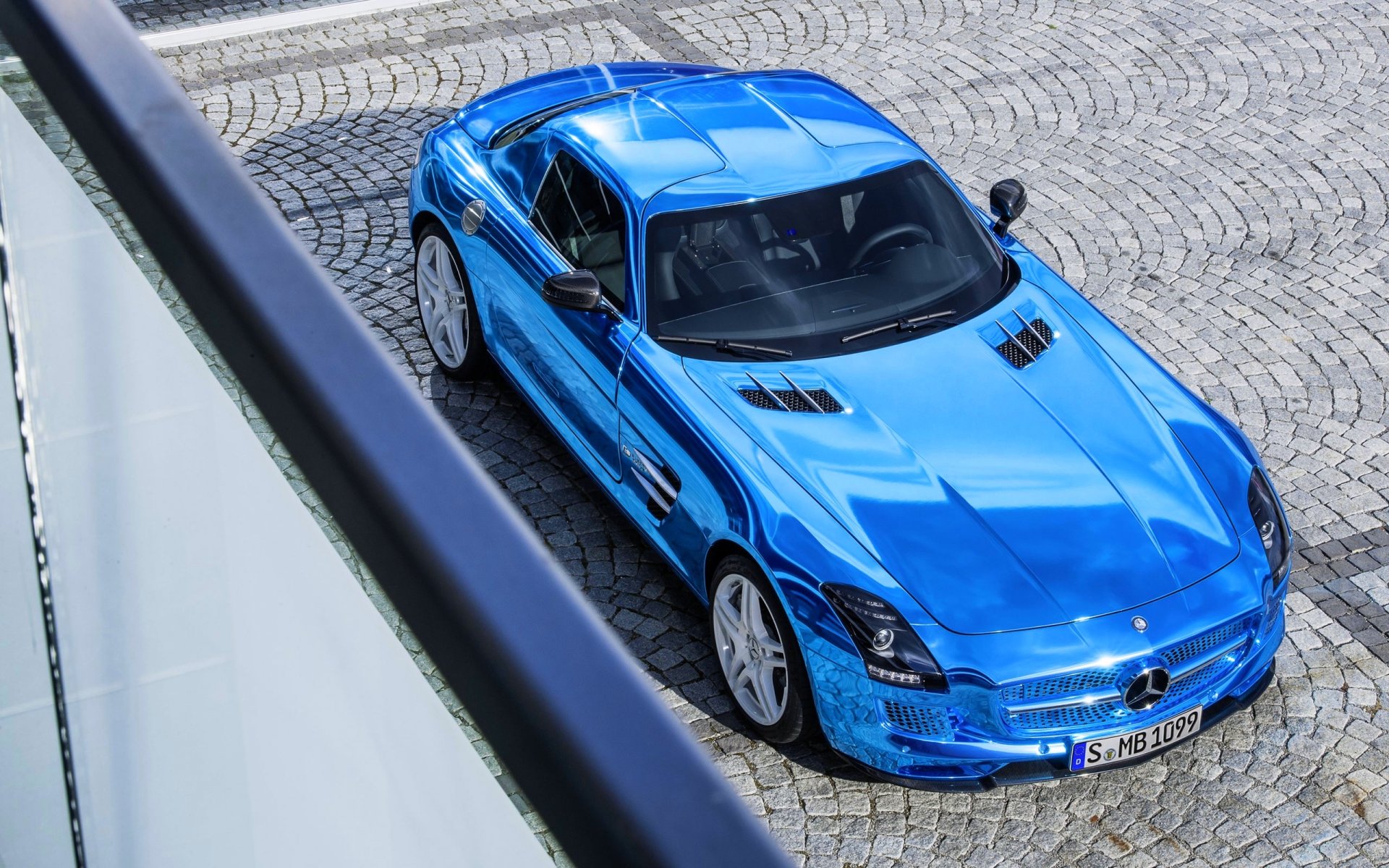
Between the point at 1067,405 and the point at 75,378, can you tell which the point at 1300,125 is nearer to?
the point at 1067,405

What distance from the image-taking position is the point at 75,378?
1.25 m

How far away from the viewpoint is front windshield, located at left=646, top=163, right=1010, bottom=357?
5.33 meters

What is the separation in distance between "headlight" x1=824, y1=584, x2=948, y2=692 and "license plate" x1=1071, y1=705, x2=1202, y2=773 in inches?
20.4

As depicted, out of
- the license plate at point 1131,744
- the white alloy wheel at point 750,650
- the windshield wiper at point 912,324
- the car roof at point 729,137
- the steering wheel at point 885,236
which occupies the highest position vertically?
the car roof at point 729,137

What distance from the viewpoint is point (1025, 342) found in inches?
213

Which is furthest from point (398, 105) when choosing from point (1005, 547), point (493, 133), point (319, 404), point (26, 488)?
point (319, 404)

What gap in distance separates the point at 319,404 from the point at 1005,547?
13.2 feet

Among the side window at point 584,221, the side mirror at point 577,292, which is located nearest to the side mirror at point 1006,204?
the side window at point 584,221

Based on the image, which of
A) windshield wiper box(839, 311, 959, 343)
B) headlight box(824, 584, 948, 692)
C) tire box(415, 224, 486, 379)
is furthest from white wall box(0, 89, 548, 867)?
tire box(415, 224, 486, 379)

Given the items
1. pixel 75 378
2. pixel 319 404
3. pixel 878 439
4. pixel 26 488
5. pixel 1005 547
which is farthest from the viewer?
pixel 878 439

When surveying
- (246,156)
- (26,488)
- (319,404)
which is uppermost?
(319,404)

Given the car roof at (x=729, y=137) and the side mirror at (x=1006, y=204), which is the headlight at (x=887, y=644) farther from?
the side mirror at (x=1006, y=204)

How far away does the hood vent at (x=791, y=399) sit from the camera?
5.00 metres

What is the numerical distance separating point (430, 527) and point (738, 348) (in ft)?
15.2
